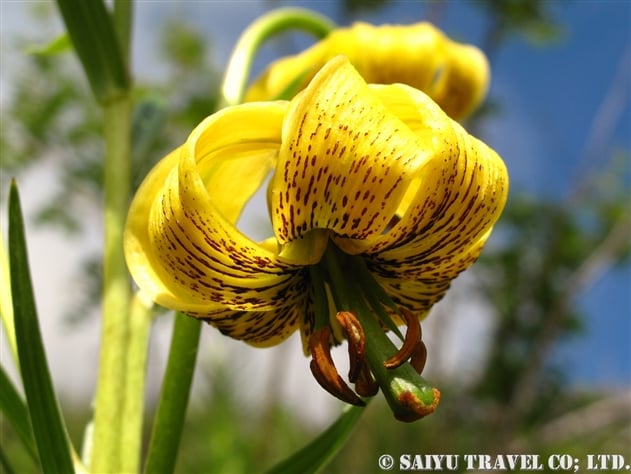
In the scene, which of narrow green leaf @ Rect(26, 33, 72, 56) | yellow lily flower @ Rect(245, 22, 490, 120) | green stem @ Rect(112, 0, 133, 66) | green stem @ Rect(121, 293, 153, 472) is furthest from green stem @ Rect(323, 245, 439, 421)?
yellow lily flower @ Rect(245, 22, 490, 120)

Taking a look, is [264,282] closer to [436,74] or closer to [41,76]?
[436,74]

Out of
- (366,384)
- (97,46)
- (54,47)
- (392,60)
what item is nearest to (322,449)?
(366,384)

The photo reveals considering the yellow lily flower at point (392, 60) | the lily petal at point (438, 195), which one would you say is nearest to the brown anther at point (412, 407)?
the lily petal at point (438, 195)

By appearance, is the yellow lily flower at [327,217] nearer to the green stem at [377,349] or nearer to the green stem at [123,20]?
the green stem at [377,349]

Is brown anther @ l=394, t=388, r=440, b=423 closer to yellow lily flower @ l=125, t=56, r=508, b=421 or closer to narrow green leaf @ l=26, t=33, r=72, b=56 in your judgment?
yellow lily flower @ l=125, t=56, r=508, b=421

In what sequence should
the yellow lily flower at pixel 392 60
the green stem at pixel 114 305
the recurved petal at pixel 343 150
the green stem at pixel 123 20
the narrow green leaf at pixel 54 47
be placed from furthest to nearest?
the yellow lily flower at pixel 392 60 < the narrow green leaf at pixel 54 47 < the green stem at pixel 123 20 < the green stem at pixel 114 305 < the recurved petal at pixel 343 150

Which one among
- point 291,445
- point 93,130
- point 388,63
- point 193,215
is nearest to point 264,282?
point 193,215
